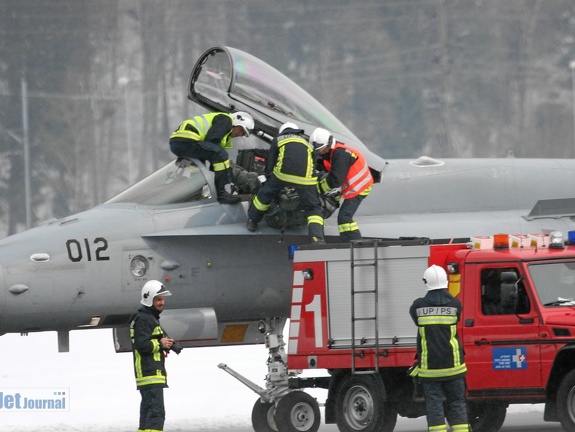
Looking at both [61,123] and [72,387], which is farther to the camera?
[61,123]

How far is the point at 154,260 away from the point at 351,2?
47628 mm

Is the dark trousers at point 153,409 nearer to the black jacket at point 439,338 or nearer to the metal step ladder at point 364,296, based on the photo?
the metal step ladder at point 364,296

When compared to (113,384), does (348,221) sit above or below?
above

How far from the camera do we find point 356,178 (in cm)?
1312

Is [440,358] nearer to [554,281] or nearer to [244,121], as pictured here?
[554,281]

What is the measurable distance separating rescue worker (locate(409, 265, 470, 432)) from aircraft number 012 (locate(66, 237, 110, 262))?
362cm

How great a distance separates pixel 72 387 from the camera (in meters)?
15.8

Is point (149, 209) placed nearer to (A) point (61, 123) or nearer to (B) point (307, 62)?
(A) point (61, 123)

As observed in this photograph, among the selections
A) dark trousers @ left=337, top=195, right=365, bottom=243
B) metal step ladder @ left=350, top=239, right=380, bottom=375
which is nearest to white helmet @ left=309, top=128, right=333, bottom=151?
dark trousers @ left=337, top=195, right=365, bottom=243

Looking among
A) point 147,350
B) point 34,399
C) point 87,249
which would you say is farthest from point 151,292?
point 34,399

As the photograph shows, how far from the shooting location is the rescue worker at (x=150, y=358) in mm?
11062

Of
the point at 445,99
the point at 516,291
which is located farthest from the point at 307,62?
the point at 516,291

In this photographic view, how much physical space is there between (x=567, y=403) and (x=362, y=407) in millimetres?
2252

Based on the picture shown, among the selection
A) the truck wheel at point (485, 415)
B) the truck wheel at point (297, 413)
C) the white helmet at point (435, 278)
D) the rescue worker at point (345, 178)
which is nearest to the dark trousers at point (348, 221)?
the rescue worker at point (345, 178)
